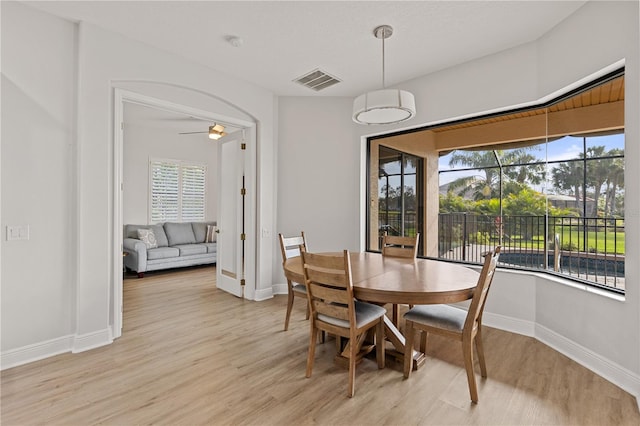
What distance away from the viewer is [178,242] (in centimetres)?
640

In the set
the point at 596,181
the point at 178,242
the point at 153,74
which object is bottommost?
the point at 178,242

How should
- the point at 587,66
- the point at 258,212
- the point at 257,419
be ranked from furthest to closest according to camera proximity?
the point at 258,212, the point at 587,66, the point at 257,419

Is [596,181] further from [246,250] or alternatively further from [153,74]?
[153,74]

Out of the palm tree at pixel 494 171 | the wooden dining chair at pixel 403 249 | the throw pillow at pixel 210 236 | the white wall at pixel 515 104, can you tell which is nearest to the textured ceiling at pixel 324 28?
the white wall at pixel 515 104

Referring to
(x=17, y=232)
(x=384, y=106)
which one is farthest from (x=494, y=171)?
(x=17, y=232)

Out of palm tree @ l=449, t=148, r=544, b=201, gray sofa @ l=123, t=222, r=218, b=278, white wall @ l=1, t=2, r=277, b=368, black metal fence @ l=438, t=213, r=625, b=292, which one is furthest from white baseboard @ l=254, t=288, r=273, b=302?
palm tree @ l=449, t=148, r=544, b=201

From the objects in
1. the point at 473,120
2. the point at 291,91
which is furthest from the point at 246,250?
the point at 473,120

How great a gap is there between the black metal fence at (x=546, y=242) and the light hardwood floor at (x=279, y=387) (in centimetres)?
78

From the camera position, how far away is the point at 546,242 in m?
3.15

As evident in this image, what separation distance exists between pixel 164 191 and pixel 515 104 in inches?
257

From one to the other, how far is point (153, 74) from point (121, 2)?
2.42 ft

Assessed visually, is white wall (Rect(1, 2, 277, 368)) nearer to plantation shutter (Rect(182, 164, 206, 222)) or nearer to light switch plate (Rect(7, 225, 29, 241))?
light switch plate (Rect(7, 225, 29, 241))

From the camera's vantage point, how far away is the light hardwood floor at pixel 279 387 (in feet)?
6.08

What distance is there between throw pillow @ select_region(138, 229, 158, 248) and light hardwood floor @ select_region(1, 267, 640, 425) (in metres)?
3.02
